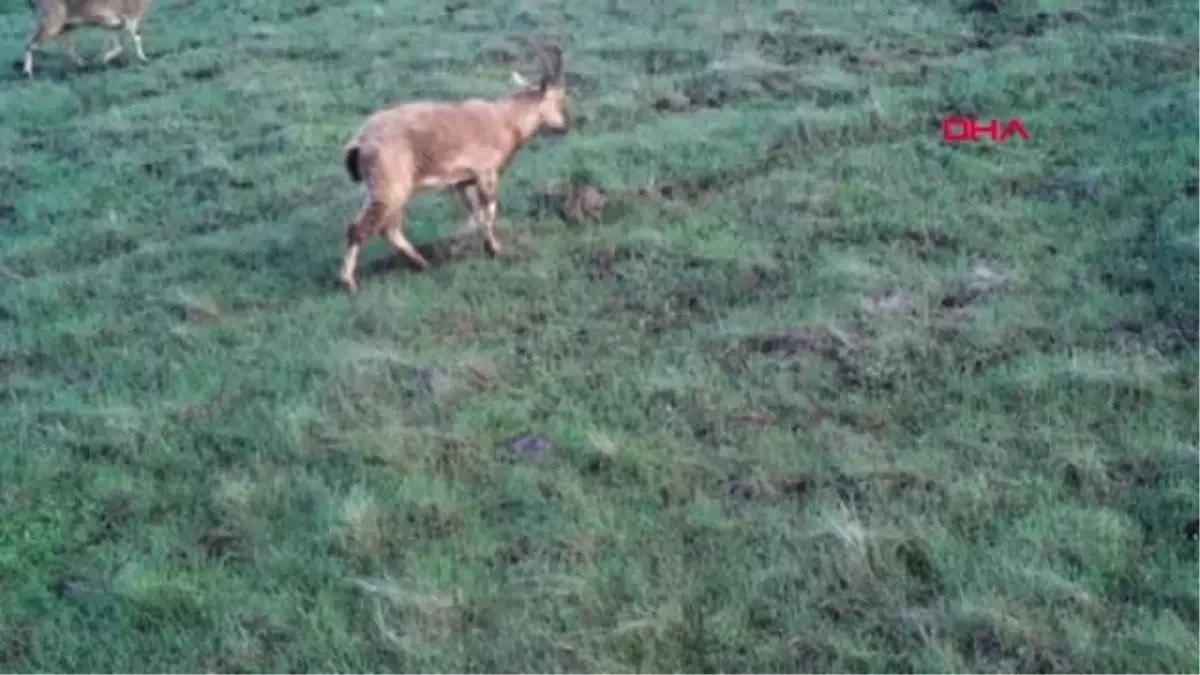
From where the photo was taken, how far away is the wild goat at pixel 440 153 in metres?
10.7

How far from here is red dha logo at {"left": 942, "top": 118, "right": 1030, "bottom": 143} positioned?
1279 cm

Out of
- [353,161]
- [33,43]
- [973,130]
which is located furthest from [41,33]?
[973,130]

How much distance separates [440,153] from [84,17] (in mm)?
9528

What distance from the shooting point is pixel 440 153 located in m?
11.1

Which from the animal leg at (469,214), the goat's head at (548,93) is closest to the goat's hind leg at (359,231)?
the animal leg at (469,214)

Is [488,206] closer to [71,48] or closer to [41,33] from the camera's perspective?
[41,33]

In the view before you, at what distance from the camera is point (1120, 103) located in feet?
43.7

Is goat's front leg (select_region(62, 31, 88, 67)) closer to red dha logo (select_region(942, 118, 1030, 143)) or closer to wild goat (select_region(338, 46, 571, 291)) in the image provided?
wild goat (select_region(338, 46, 571, 291))

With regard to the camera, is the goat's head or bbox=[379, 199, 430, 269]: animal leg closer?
bbox=[379, 199, 430, 269]: animal leg

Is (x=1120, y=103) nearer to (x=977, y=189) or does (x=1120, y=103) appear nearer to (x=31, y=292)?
(x=977, y=189)

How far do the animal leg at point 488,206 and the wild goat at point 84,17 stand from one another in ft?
28.1

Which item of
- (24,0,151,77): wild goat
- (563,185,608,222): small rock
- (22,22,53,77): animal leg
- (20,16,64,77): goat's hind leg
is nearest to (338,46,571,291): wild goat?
(563,185,608,222): small rock

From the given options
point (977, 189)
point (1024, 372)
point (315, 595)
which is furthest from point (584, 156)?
point (315, 595)

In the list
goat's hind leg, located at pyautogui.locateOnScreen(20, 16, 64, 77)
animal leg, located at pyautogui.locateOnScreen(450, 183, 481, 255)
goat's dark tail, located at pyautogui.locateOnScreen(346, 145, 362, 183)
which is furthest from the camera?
goat's hind leg, located at pyautogui.locateOnScreen(20, 16, 64, 77)
